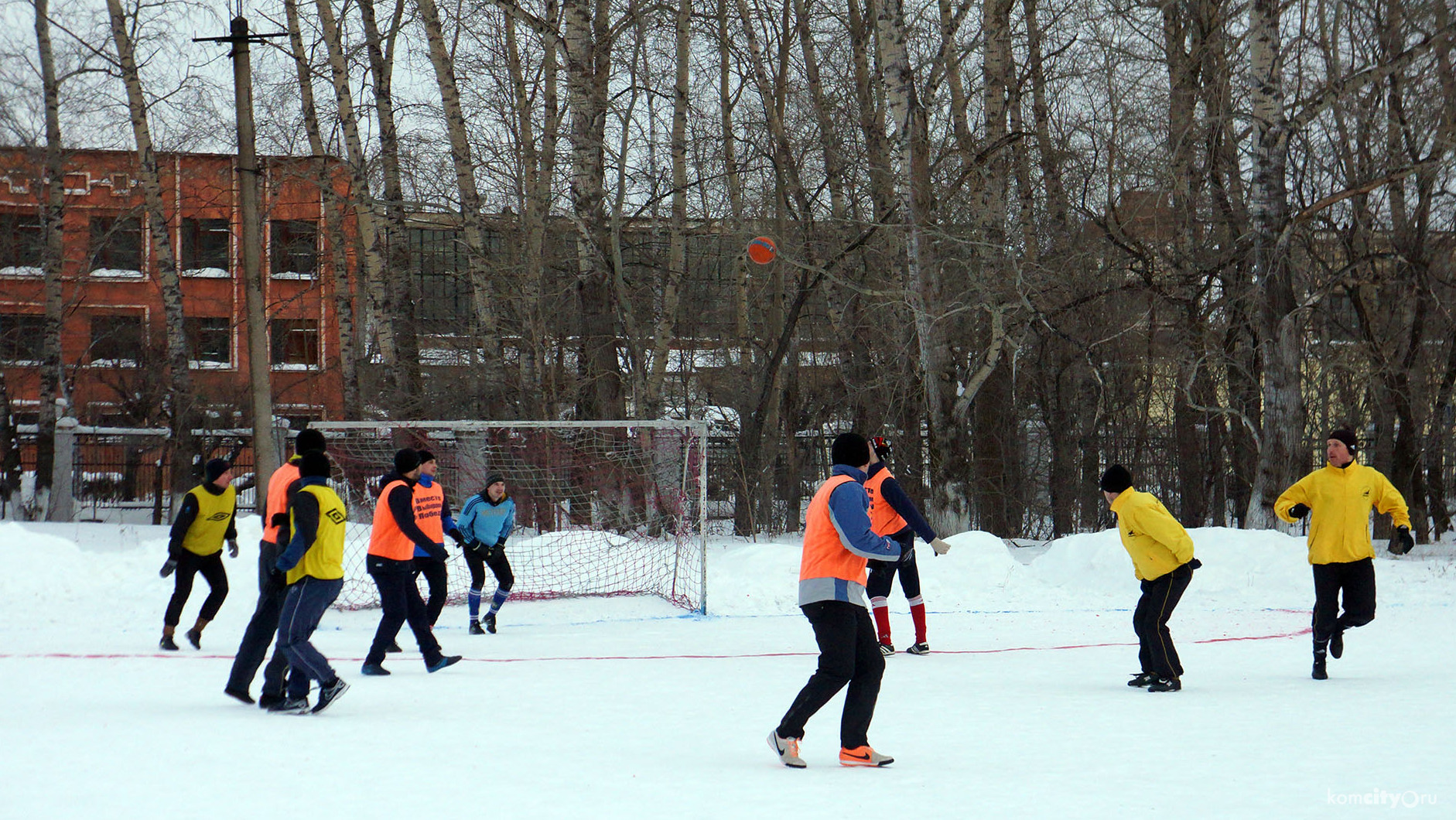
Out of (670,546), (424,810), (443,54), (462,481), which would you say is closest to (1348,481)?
(424,810)

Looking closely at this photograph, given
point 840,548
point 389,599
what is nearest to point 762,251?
point 389,599

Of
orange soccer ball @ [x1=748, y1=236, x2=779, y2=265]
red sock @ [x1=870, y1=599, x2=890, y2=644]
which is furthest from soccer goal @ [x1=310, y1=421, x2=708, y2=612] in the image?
red sock @ [x1=870, y1=599, x2=890, y2=644]

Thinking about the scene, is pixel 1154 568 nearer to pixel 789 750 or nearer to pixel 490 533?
pixel 789 750

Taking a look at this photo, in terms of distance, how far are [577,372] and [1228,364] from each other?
995cm

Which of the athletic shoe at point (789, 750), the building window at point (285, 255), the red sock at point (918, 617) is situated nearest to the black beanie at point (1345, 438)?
the red sock at point (918, 617)

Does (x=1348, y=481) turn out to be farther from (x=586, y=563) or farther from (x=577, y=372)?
(x=577, y=372)

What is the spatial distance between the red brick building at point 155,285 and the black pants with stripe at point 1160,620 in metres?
16.0

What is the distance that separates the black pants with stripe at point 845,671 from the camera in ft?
17.9

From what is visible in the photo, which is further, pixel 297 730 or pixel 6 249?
pixel 6 249

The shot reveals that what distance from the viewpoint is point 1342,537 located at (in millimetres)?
8172

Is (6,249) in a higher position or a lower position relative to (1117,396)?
higher

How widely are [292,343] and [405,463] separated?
33.1 meters

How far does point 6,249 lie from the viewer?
2672cm

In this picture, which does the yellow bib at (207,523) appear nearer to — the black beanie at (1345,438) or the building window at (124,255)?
the black beanie at (1345,438)
